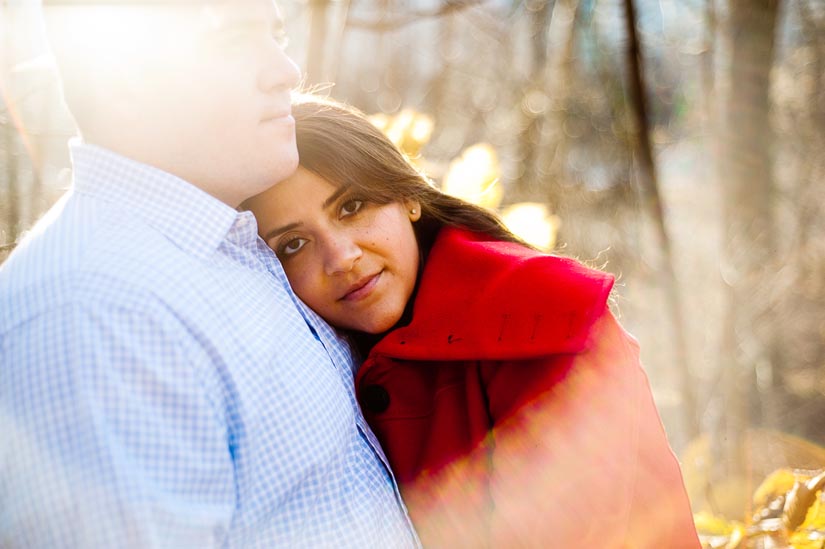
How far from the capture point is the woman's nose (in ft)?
5.46

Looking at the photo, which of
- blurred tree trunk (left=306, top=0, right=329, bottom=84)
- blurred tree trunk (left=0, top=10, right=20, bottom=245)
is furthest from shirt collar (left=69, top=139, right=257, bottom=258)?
blurred tree trunk (left=306, top=0, right=329, bottom=84)

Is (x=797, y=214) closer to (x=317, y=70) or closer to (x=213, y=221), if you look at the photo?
(x=317, y=70)

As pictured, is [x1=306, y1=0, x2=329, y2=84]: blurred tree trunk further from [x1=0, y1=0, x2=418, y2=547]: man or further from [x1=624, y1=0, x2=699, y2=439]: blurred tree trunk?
[x1=624, y1=0, x2=699, y2=439]: blurred tree trunk

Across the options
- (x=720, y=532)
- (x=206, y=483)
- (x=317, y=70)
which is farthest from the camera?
(x=317, y=70)

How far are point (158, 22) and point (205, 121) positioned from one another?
182 mm

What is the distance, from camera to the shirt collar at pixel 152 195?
1297mm

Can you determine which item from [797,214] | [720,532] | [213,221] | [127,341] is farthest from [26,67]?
[797,214]

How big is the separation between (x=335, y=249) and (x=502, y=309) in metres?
0.39

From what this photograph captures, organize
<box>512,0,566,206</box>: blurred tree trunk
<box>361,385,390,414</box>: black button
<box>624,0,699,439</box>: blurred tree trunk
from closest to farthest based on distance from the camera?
<box>361,385,390,414</box>: black button
<box>624,0,699,439</box>: blurred tree trunk
<box>512,0,566,206</box>: blurred tree trunk

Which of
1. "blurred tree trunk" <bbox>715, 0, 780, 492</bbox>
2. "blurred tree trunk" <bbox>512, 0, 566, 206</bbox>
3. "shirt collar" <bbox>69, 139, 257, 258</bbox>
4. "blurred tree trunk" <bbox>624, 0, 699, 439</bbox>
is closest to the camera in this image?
"shirt collar" <bbox>69, 139, 257, 258</bbox>

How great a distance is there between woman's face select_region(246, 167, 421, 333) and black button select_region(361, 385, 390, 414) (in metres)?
0.16

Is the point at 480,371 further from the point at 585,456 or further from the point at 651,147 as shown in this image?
the point at 651,147

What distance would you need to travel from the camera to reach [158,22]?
1322 mm

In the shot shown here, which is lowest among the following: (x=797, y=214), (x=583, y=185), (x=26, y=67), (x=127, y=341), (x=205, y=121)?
(x=797, y=214)
